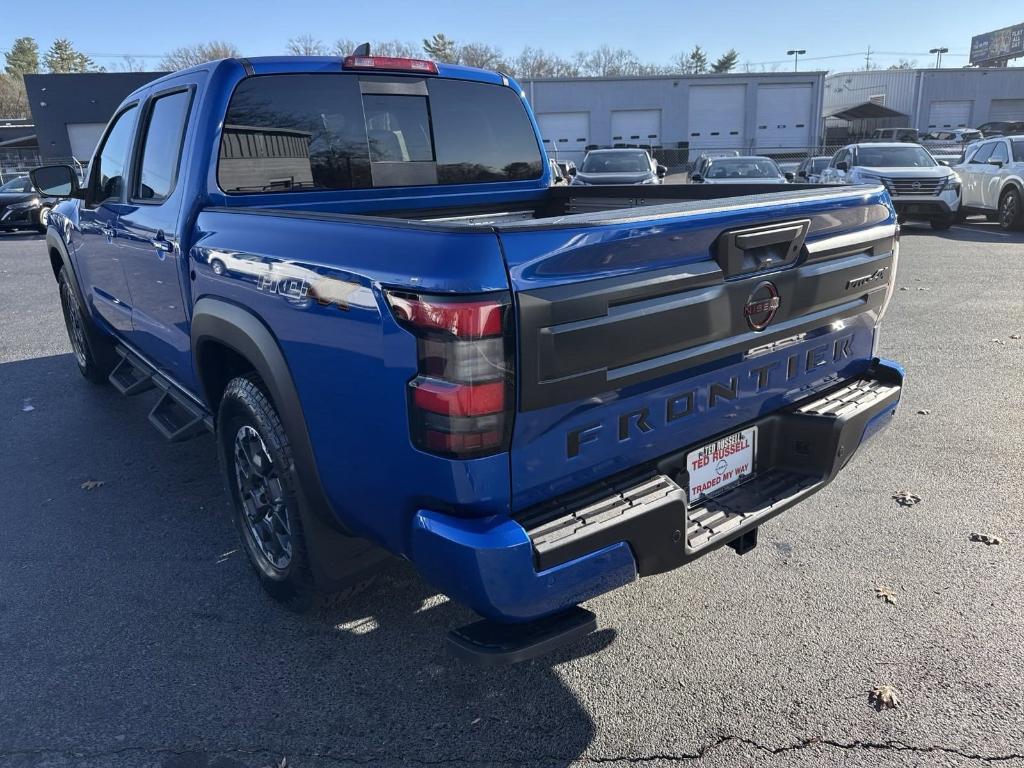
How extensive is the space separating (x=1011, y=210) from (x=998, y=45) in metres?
87.5

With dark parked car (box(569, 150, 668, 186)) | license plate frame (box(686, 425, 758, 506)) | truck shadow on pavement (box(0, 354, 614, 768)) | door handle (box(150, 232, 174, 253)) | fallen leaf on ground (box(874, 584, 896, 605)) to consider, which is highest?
door handle (box(150, 232, 174, 253))

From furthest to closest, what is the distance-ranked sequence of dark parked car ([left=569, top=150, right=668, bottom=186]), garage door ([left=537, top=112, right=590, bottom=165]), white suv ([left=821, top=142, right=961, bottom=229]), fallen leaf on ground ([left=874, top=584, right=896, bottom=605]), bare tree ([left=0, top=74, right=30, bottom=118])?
bare tree ([left=0, top=74, right=30, bottom=118]), garage door ([left=537, top=112, right=590, bottom=165]), dark parked car ([left=569, top=150, right=668, bottom=186]), white suv ([left=821, top=142, right=961, bottom=229]), fallen leaf on ground ([left=874, top=584, right=896, bottom=605])

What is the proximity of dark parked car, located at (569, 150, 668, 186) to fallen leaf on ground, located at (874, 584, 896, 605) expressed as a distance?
14941mm

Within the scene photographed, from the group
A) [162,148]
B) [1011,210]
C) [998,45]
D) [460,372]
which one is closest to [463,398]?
[460,372]

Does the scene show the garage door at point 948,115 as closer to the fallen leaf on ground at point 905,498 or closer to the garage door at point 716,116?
the garage door at point 716,116

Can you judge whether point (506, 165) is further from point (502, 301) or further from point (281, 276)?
point (502, 301)

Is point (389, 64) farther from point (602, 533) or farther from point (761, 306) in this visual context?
point (602, 533)

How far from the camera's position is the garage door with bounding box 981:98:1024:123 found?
50656 mm

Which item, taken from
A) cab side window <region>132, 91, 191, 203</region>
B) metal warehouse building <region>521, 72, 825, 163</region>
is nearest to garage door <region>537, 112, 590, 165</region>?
metal warehouse building <region>521, 72, 825, 163</region>

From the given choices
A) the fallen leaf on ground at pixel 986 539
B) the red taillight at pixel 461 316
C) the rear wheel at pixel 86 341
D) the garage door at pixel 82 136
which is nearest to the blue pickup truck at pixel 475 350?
the red taillight at pixel 461 316

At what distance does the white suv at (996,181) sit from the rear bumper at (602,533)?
14108mm

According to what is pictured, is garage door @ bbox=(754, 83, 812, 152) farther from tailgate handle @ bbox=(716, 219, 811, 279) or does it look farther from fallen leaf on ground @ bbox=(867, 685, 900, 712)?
fallen leaf on ground @ bbox=(867, 685, 900, 712)

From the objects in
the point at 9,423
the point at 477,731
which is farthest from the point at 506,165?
the point at 9,423

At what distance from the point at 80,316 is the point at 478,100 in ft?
11.4
